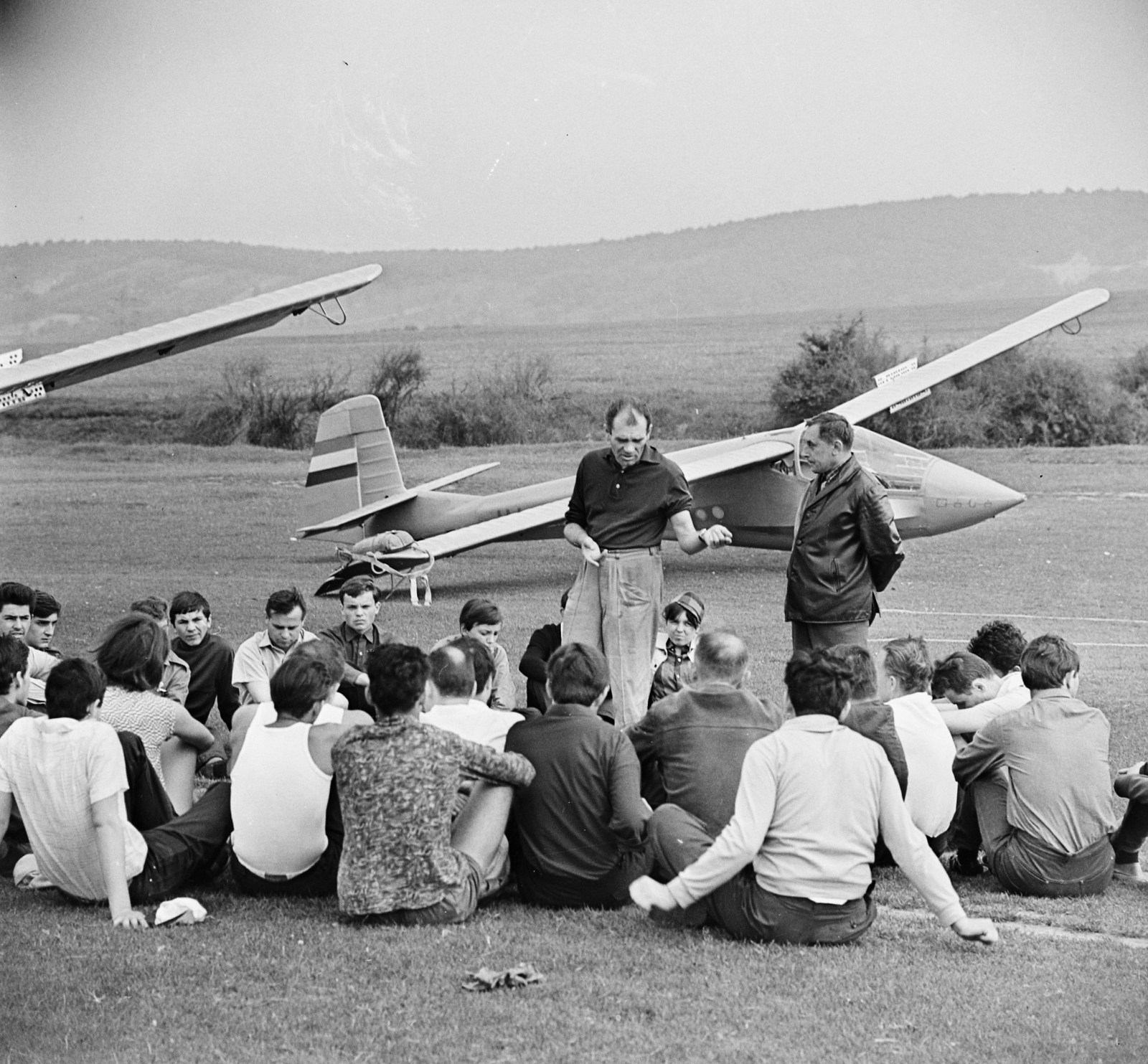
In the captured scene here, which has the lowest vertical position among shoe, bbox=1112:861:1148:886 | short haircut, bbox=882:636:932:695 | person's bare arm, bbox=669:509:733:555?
shoe, bbox=1112:861:1148:886

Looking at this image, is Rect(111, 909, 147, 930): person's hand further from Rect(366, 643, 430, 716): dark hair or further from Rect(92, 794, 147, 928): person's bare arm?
Rect(366, 643, 430, 716): dark hair

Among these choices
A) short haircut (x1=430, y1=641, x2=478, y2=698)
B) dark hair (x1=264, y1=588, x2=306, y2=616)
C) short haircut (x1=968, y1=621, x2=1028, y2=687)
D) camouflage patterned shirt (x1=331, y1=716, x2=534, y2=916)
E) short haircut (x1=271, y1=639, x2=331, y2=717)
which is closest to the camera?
camouflage patterned shirt (x1=331, y1=716, x2=534, y2=916)

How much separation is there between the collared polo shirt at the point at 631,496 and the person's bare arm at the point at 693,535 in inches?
1.8

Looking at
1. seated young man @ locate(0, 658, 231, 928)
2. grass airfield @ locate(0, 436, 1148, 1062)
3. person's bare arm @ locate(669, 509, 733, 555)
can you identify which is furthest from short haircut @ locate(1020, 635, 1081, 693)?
seated young man @ locate(0, 658, 231, 928)

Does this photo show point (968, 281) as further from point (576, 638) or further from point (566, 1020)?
point (566, 1020)

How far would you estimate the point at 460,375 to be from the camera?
27.7 ft

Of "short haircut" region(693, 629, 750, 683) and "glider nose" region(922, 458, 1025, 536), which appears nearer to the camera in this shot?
"short haircut" region(693, 629, 750, 683)

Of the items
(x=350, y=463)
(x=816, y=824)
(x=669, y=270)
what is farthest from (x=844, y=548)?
(x=350, y=463)

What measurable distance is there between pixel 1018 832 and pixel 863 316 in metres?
5.32

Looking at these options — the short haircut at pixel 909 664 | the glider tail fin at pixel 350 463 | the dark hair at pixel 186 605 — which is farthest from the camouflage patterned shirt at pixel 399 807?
the glider tail fin at pixel 350 463

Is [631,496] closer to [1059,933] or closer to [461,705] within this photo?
[461,705]

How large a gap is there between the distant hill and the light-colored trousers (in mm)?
2992

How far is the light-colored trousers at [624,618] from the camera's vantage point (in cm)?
540

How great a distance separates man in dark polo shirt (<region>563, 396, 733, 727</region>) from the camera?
535 centimetres
